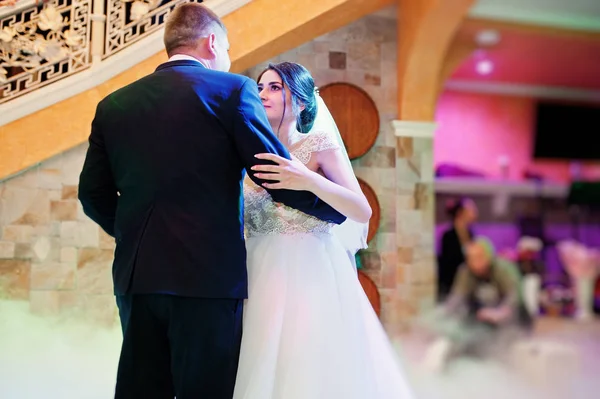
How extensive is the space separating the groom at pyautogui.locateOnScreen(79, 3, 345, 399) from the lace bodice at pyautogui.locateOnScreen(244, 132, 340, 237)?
0.99 ft

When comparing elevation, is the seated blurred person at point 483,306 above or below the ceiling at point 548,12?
below

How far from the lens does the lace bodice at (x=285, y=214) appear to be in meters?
1.79

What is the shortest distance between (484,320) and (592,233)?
201 mm

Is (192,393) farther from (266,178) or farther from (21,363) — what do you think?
(21,363)

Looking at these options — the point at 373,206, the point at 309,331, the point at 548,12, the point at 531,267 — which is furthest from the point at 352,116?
the point at 531,267

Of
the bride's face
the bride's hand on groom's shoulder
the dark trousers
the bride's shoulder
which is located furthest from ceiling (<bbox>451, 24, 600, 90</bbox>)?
the bride's face

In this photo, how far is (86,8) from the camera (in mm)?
3492

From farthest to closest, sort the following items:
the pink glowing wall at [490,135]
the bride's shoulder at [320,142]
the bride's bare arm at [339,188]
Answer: the bride's shoulder at [320,142] → the bride's bare arm at [339,188] → the pink glowing wall at [490,135]

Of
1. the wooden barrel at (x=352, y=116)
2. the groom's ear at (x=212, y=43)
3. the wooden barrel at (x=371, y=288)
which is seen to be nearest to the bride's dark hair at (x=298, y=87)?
the groom's ear at (x=212, y=43)

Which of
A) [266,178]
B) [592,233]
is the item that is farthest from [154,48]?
[592,233]

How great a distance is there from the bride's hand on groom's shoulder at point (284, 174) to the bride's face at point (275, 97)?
1.58 feet

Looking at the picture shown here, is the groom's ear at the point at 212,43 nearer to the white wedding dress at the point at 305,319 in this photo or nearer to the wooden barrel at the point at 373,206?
the white wedding dress at the point at 305,319

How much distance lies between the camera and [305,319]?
64.7 inches

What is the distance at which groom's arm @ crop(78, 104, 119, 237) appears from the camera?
A: 1.57 meters
